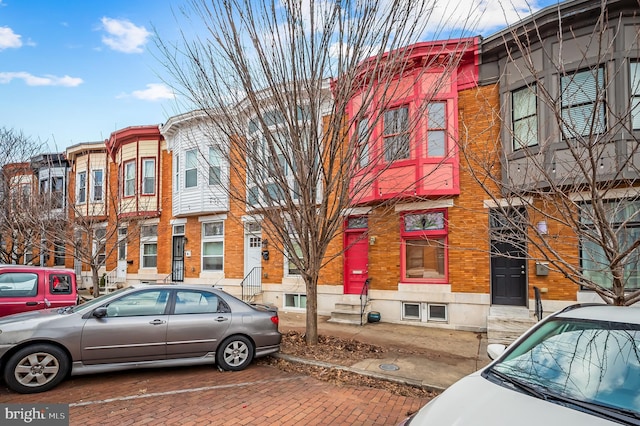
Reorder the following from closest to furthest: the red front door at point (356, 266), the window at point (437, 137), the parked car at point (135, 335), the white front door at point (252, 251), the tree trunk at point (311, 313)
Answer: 1. the parked car at point (135, 335)
2. the tree trunk at point (311, 313)
3. the window at point (437, 137)
4. the red front door at point (356, 266)
5. the white front door at point (252, 251)

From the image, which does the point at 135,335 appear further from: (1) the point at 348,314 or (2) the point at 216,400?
(1) the point at 348,314

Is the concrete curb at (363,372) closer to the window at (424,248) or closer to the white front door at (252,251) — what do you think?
the window at (424,248)

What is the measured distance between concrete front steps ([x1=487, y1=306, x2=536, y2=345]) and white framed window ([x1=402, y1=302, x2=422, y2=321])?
6.52 ft

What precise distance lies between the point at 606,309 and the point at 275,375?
4.81 m

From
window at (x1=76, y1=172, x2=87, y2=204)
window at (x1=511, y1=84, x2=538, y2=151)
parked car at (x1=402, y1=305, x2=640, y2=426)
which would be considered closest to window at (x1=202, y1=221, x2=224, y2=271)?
window at (x1=76, y1=172, x2=87, y2=204)

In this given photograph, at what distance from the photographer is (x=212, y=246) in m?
15.6

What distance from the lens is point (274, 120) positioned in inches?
294

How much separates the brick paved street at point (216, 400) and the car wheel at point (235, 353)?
215 mm

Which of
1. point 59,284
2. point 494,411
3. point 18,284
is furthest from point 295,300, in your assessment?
point 494,411

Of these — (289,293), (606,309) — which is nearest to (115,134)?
(289,293)

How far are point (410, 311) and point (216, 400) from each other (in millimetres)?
7208

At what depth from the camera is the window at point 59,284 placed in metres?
7.93

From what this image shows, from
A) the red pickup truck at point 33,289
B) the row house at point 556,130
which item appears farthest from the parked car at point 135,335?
the row house at point 556,130

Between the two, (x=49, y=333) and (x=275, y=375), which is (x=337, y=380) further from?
(x=49, y=333)
